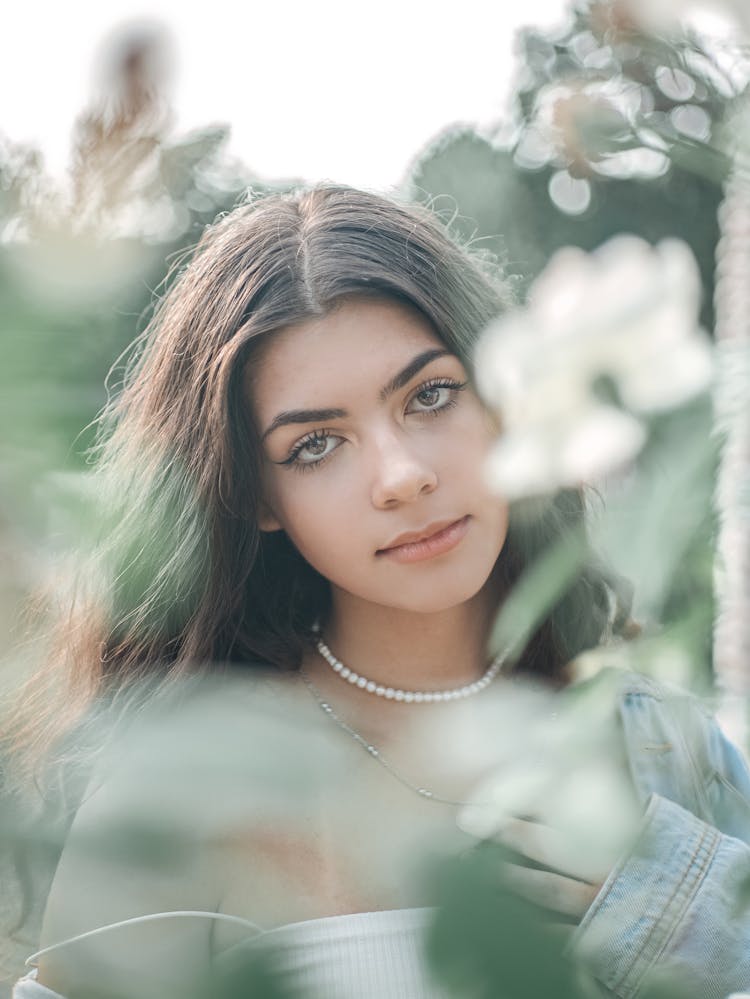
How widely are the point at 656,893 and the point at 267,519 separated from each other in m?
0.66

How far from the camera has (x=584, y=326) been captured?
310mm

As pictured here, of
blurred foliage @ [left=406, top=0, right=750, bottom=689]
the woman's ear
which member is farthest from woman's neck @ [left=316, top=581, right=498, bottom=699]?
blurred foliage @ [left=406, top=0, right=750, bottom=689]

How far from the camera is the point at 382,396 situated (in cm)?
111

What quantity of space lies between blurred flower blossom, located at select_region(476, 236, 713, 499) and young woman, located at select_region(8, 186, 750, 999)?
123 mm

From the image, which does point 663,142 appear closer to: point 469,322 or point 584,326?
point 584,326

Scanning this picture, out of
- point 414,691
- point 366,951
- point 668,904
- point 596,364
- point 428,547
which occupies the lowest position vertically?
point 366,951

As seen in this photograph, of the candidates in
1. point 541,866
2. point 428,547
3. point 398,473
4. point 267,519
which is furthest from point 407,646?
point 541,866

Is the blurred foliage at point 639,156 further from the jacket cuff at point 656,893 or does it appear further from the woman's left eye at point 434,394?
the woman's left eye at point 434,394

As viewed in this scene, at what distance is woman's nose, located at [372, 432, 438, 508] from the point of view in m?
0.97

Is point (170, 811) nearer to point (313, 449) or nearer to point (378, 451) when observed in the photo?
point (378, 451)

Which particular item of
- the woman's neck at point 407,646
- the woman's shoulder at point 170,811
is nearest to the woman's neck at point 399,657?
the woman's neck at point 407,646

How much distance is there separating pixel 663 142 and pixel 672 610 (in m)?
0.16

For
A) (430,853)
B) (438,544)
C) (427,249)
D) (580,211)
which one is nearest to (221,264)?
(427,249)

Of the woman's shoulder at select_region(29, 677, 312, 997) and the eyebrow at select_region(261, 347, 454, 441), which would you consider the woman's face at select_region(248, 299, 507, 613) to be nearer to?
the eyebrow at select_region(261, 347, 454, 441)
